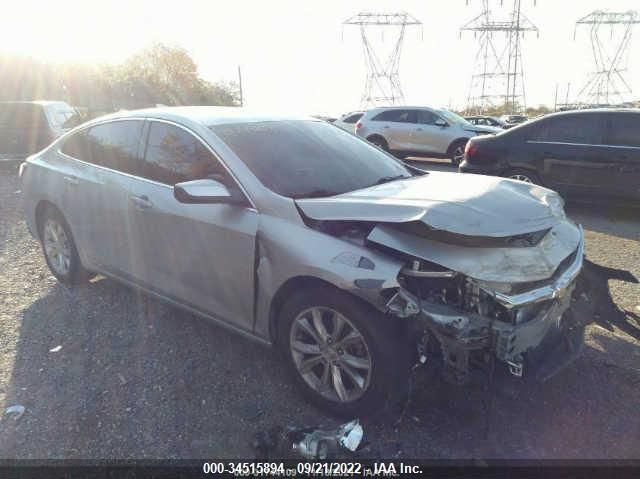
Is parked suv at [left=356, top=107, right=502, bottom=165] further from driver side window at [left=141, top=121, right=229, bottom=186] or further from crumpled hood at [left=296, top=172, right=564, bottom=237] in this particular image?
driver side window at [left=141, top=121, right=229, bottom=186]

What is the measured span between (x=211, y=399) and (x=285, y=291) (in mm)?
817

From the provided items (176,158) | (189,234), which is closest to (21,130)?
(176,158)

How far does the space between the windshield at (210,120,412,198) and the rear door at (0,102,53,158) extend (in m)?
10.3

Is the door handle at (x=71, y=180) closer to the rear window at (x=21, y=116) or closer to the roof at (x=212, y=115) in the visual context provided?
the roof at (x=212, y=115)

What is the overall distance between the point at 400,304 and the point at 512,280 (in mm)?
553

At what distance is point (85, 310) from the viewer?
4.01 m

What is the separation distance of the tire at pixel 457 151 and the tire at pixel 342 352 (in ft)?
38.1

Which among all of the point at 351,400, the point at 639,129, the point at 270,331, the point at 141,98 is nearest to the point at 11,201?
the point at 270,331

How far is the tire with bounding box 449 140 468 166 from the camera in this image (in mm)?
13258

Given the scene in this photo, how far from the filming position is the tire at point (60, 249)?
4246mm

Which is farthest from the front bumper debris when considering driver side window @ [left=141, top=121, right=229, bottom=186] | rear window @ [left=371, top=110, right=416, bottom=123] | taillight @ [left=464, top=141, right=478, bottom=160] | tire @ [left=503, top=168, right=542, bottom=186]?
rear window @ [left=371, top=110, right=416, bottom=123]

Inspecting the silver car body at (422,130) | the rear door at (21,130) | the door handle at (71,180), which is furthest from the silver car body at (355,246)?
the silver car body at (422,130)

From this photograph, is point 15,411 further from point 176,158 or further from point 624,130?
point 624,130

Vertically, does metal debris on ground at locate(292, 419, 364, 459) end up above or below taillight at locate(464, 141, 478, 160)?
below
